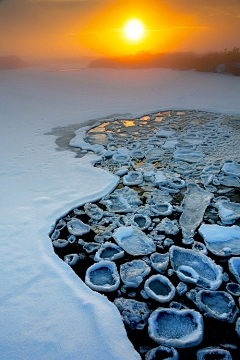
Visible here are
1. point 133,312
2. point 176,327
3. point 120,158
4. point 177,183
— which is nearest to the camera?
point 176,327

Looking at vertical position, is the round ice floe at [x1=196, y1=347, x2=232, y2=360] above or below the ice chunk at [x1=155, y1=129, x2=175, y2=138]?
below

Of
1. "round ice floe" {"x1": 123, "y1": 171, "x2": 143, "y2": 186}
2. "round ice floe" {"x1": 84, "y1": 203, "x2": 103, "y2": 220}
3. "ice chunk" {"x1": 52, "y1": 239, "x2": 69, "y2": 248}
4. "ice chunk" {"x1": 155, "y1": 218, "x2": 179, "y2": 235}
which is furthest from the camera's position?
"round ice floe" {"x1": 123, "y1": 171, "x2": 143, "y2": 186}

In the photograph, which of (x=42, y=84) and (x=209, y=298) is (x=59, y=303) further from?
(x=42, y=84)

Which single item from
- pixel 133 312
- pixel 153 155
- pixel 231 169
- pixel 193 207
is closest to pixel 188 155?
pixel 153 155

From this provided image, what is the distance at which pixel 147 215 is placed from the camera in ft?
8.50

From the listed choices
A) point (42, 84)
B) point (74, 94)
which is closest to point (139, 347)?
point (74, 94)

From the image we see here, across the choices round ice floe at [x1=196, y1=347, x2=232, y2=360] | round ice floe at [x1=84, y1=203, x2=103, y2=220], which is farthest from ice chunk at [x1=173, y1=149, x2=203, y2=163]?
round ice floe at [x1=196, y1=347, x2=232, y2=360]

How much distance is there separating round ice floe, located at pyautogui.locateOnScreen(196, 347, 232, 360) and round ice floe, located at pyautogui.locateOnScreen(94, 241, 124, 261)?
88 centimetres

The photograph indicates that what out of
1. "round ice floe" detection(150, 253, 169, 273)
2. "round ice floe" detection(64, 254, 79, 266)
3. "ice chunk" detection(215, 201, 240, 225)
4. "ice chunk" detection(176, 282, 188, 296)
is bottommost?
"ice chunk" detection(176, 282, 188, 296)

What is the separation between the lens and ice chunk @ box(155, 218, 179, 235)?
7.70ft

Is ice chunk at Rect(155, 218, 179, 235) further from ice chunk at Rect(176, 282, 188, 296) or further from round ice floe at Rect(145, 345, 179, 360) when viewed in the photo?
round ice floe at Rect(145, 345, 179, 360)

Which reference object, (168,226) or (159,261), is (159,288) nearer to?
(159,261)

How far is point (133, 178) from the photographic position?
338 cm

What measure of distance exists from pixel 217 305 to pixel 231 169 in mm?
2216
